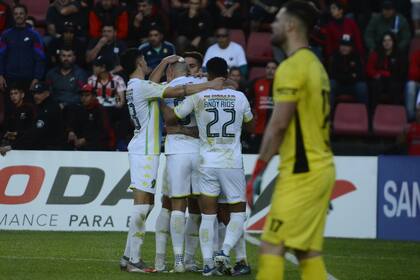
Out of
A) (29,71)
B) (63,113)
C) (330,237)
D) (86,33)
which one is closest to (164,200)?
(330,237)

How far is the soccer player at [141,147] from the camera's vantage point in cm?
1165

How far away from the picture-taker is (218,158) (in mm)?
11742

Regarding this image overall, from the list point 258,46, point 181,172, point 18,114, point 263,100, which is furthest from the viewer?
point 258,46

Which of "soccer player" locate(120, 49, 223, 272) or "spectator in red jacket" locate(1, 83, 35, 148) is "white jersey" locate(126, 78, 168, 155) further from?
"spectator in red jacket" locate(1, 83, 35, 148)

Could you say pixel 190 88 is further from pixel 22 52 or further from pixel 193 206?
pixel 22 52

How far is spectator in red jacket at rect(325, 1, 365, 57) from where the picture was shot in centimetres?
2072

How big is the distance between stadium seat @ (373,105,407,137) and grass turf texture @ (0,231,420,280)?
433cm

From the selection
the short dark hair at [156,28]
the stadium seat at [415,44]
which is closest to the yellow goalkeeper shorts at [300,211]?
the short dark hair at [156,28]

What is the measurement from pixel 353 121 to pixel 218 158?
29.5 ft

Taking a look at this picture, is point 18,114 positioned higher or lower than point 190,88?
lower

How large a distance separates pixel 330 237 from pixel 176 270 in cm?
536

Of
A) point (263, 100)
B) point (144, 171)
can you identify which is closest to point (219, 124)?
point (144, 171)

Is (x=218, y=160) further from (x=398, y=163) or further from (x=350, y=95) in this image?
(x=350, y=95)

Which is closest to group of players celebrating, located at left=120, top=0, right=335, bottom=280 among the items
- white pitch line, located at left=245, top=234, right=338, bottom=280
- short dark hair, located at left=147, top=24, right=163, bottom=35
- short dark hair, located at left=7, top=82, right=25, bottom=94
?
white pitch line, located at left=245, top=234, right=338, bottom=280
